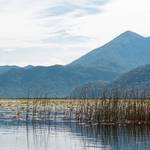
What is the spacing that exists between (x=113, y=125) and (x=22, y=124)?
11.8 m

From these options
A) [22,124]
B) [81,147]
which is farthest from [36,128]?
[81,147]

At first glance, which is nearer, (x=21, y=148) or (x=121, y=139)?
(x=21, y=148)

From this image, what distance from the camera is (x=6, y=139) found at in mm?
44562

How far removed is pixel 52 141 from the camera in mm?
43875

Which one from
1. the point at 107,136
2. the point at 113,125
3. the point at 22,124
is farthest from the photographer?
the point at 22,124

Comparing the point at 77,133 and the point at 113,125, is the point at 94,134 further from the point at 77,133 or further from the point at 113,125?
the point at 113,125

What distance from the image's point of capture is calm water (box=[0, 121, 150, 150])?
131 ft

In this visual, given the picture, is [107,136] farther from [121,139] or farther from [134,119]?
[134,119]

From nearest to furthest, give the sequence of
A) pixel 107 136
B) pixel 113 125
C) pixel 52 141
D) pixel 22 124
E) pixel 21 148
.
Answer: pixel 21 148
pixel 52 141
pixel 107 136
pixel 113 125
pixel 22 124

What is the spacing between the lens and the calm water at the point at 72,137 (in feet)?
131

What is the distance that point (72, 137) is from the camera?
46.8 metres

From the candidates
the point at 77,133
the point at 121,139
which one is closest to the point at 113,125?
the point at 77,133

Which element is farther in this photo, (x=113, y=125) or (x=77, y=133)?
(x=113, y=125)

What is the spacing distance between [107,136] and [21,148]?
1094cm
